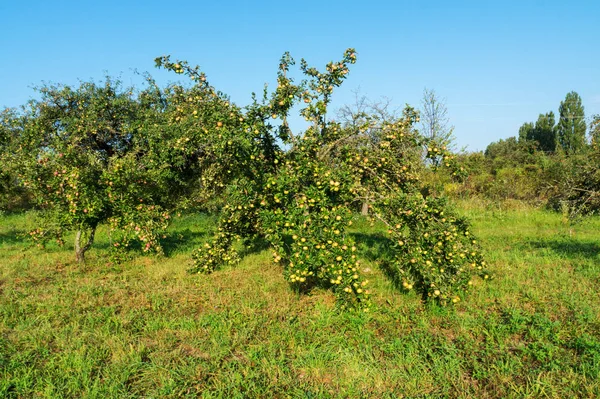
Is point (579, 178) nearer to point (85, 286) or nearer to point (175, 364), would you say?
point (175, 364)

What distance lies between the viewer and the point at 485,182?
21625 mm

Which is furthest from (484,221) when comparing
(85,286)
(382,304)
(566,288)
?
(85,286)

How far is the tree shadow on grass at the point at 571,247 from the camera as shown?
8.88 m

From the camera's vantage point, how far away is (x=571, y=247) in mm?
9719

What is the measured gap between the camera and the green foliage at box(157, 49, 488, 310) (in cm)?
552

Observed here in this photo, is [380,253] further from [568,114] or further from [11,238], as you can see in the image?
[568,114]

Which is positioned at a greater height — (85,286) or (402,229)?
(402,229)

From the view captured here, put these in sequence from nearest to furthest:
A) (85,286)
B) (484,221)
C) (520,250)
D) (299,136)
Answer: (299,136) → (85,286) → (520,250) → (484,221)

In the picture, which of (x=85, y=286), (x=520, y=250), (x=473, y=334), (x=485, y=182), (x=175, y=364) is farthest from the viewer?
(x=485, y=182)

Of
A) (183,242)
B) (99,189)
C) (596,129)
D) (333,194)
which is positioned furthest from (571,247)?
(99,189)

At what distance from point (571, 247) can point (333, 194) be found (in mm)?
7259

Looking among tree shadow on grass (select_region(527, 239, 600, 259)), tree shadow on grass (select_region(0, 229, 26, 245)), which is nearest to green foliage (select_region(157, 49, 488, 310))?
tree shadow on grass (select_region(527, 239, 600, 259))

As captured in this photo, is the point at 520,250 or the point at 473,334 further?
the point at 520,250

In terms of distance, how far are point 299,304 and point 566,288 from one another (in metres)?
4.36
